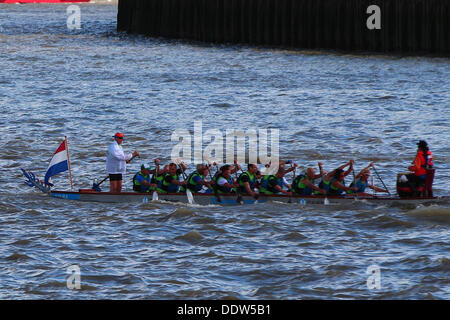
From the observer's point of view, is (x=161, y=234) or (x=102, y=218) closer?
(x=161, y=234)

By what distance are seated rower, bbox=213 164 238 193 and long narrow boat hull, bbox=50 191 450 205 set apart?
0.20m

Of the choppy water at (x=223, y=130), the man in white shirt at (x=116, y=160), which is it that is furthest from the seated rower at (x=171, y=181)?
the man in white shirt at (x=116, y=160)

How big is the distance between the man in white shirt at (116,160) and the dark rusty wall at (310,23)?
34746 millimetres

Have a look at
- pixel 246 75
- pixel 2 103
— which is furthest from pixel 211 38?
pixel 2 103

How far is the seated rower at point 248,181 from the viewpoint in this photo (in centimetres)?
2664

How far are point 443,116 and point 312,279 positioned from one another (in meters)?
23.8

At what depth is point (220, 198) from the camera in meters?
27.0

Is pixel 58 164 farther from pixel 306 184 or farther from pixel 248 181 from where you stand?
pixel 306 184

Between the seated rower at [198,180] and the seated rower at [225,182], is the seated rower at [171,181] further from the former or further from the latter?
the seated rower at [225,182]

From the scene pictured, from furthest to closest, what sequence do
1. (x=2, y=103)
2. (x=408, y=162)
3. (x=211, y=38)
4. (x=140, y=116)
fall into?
(x=211, y=38), (x=2, y=103), (x=140, y=116), (x=408, y=162)

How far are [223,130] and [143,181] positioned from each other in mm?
13278
